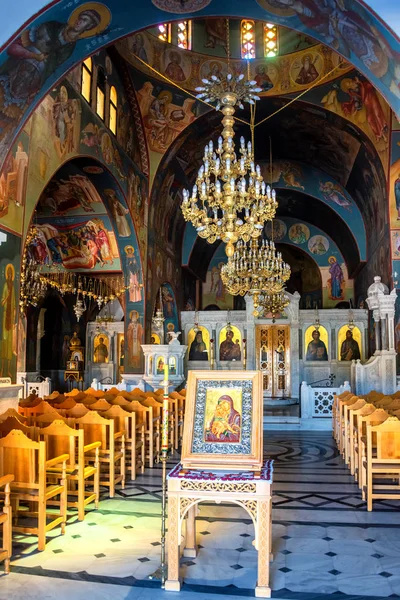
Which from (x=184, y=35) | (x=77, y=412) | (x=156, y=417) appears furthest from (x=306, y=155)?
(x=77, y=412)

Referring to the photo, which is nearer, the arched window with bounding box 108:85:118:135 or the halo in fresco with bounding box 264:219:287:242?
the arched window with bounding box 108:85:118:135

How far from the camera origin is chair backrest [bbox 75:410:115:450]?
7.38m

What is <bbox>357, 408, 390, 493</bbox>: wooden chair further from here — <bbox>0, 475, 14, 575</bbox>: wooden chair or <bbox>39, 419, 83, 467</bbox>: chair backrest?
<bbox>0, 475, 14, 575</bbox>: wooden chair

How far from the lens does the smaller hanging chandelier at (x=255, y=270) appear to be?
14016 millimetres

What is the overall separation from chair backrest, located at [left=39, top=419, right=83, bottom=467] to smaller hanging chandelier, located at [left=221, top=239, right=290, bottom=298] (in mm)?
8262

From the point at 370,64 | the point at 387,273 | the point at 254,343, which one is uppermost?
the point at 370,64

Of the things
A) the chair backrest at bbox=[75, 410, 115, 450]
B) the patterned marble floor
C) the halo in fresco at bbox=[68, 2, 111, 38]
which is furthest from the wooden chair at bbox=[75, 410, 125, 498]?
the halo in fresco at bbox=[68, 2, 111, 38]

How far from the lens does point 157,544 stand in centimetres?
541

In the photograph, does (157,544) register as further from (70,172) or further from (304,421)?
(70,172)

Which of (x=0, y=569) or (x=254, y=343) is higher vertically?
(x=254, y=343)

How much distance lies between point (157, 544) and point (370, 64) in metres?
7.15

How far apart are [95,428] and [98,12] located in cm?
598

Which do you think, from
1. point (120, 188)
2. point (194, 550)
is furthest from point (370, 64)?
point (120, 188)

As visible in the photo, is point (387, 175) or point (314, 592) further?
point (387, 175)
